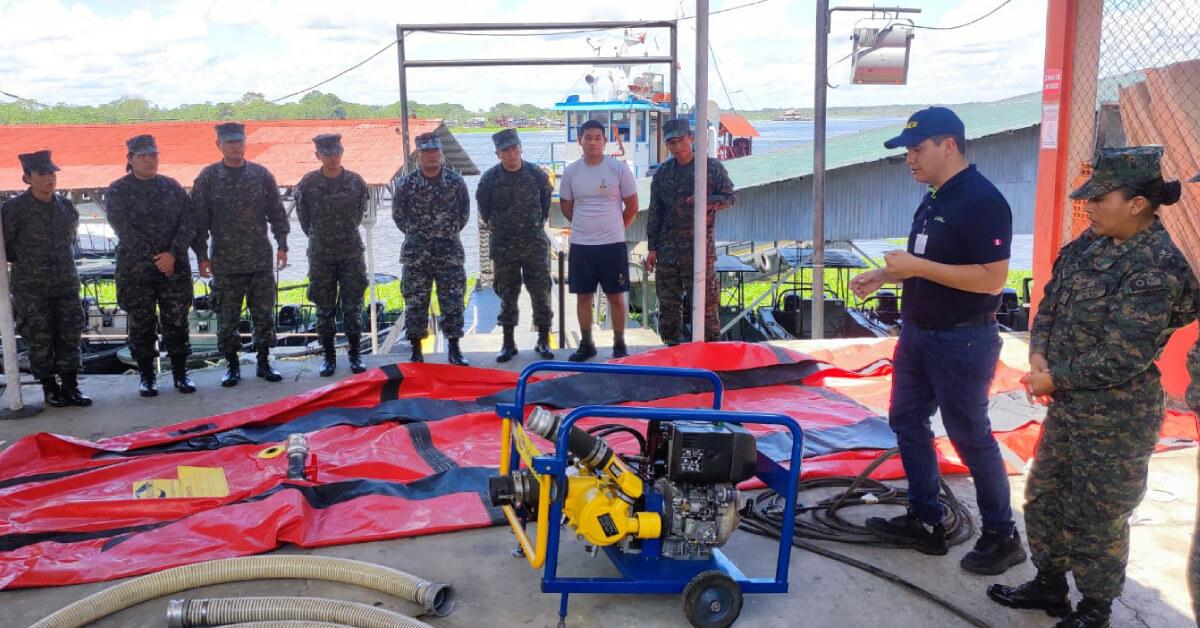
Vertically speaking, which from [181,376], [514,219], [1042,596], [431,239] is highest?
[514,219]

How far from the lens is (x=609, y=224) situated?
6.42 meters

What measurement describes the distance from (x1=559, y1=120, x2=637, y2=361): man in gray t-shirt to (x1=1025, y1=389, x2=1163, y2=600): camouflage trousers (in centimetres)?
382

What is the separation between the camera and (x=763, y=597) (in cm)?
319

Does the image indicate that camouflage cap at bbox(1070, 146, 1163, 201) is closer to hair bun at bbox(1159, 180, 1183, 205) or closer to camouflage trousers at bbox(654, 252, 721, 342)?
hair bun at bbox(1159, 180, 1183, 205)

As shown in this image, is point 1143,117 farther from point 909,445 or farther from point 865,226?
point 865,226

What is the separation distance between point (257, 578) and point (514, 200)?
3816 mm

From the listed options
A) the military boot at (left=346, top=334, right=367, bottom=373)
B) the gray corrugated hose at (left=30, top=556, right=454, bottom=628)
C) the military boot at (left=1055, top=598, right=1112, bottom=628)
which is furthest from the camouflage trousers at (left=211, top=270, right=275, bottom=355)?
the military boot at (left=1055, top=598, right=1112, bottom=628)

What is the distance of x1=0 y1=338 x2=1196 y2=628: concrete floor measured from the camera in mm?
3027

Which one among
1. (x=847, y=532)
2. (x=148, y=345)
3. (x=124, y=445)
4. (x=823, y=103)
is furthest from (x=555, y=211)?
(x=847, y=532)

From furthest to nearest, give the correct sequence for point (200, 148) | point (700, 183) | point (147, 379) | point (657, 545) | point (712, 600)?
point (200, 148) < point (147, 379) < point (700, 183) < point (657, 545) < point (712, 600)

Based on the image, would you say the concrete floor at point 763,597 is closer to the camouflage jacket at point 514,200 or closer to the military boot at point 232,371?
the military boot at point 232,371

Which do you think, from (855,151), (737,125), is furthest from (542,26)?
(737,125)

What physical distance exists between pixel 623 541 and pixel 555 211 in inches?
557

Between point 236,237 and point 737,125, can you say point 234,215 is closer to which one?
point 236,237
